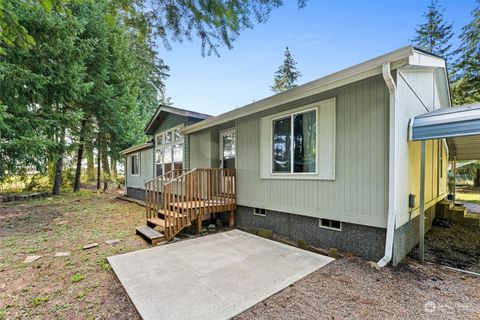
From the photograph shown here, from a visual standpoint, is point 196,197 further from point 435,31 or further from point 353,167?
point 435,31

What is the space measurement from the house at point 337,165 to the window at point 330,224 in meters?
0.02

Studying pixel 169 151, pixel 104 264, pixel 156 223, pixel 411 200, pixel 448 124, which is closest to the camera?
pixel 448 124

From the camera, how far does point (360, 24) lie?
666 centimetres

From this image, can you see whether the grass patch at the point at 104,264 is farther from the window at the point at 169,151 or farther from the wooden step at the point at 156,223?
the window at the point at 169,151

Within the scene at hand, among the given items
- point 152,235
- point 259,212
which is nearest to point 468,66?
point 259,212

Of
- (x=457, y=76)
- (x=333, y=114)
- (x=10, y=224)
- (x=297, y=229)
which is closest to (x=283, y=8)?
(x=333, y=114)

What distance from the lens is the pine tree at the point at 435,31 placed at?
642 inches

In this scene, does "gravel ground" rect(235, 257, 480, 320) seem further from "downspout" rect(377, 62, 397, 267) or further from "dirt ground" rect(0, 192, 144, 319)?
"dirt ground" rect(0, 192, 144, 319)

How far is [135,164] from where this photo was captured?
12.9 m

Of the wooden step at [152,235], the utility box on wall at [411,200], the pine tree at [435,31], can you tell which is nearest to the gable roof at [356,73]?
the utility box on wall at [411,200]

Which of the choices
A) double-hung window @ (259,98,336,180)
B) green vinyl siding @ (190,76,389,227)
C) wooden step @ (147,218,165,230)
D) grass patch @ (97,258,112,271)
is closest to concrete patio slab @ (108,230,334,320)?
grass patch @ (97,258,112,271)

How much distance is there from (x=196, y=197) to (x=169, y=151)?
4194 mm

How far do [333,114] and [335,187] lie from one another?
132 centimetres

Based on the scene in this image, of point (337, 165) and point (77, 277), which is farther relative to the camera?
point (337, 165)
